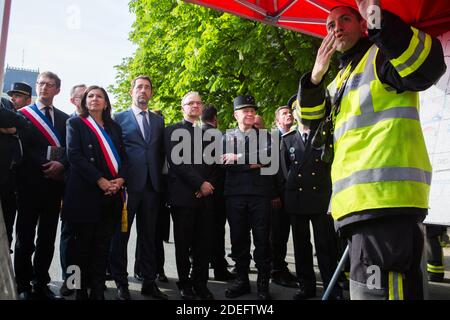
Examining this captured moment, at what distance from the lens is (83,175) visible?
12.5ft

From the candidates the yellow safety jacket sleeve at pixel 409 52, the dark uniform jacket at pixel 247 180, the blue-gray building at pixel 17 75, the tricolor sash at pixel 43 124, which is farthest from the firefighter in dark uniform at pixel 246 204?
the blue-gray building at pixel 17 75

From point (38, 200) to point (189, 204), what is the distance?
4.80 feet

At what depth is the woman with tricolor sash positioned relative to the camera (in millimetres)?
3746

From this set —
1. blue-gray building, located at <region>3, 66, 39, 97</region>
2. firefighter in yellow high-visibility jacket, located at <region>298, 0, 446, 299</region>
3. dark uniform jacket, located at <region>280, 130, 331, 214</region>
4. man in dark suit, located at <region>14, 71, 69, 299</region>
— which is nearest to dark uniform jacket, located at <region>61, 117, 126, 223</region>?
man in dark suit, located at <region>14, 71, 69, 299</region>

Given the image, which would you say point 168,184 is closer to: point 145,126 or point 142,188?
point 142,188

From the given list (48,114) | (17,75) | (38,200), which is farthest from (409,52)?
(17,75)

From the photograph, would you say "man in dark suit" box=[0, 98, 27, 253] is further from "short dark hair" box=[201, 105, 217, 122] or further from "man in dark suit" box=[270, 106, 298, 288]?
"man in dark suit" box=[270, 106, 298, 288]

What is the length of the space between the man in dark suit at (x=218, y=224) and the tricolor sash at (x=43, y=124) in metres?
1.77

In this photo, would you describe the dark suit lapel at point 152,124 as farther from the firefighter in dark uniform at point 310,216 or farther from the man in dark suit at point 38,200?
the firefighter in dark uniform at point 310,216

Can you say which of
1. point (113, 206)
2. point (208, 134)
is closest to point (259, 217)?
point (208, 134)

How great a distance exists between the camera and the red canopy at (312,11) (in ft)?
11.9

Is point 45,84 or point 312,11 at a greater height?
point 312,11
